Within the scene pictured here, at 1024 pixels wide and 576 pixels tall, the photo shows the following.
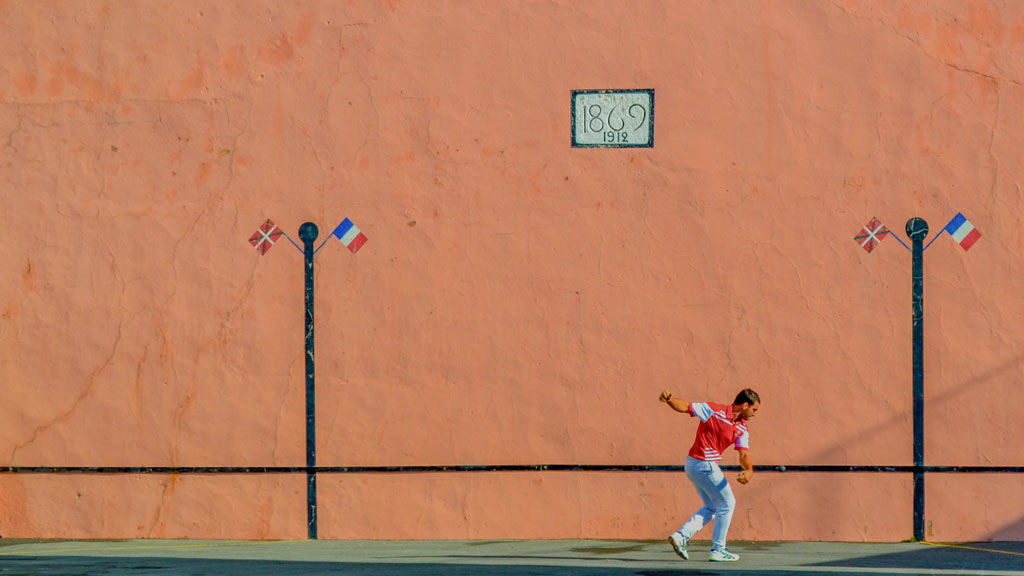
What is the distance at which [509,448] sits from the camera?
12.2 metres

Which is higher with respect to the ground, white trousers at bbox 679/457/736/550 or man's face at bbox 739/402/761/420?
man's face at bbox 739/402/761/420

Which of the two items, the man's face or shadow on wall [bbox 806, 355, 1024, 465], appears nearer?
Answer: the man's face

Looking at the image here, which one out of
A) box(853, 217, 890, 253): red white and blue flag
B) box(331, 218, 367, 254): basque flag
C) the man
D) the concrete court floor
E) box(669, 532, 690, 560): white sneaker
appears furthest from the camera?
box(331, 218, 367, 254): basque flag

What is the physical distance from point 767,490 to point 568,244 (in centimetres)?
258

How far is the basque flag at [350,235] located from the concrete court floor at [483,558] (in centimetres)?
245

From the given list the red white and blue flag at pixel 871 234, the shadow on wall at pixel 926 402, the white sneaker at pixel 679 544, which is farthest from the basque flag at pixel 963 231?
the white sneaker at pixel 679 544

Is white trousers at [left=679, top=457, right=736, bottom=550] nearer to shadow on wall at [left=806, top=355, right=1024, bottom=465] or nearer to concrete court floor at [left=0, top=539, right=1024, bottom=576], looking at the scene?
concrete court floor at [left=0, top=539, right=1024, bottom=576]

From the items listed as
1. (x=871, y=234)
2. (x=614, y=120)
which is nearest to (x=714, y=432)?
(x=871, y=234)

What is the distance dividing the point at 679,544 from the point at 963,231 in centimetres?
366

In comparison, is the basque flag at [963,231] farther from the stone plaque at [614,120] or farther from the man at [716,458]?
the stone plaque at [614,120]

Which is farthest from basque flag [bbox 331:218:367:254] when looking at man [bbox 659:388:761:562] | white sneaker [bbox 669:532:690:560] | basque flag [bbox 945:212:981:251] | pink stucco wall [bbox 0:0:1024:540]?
basque flag [bbox 945:212:981:251]

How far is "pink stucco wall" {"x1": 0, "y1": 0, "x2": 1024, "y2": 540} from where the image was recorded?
1198 centimetres

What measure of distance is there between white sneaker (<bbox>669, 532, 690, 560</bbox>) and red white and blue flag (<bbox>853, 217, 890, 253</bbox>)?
10.0 ft

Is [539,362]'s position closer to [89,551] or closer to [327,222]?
[327,222]
